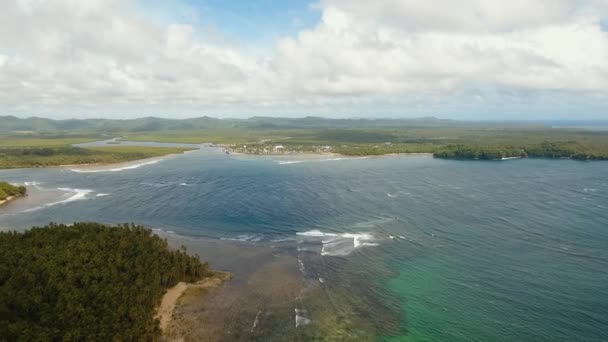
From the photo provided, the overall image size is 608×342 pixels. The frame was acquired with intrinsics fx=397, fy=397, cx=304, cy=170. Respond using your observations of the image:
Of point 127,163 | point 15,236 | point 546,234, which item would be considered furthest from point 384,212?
point 127,163

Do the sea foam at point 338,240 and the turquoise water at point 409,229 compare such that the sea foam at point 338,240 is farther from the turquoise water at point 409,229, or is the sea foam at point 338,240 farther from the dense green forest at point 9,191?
the dense green forest at point 9,191

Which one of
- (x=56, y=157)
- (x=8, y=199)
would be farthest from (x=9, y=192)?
(x=56, y=157)

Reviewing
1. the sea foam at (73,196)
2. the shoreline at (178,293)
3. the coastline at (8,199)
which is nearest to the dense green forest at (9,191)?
the coastline at (8,199)

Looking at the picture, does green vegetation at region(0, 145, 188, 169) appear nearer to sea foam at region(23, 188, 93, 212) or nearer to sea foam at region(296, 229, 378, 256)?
sea foam at region(23, 188, 93, 212)

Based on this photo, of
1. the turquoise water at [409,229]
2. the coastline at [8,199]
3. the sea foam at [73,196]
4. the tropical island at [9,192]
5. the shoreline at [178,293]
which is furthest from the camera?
the tropical island at [9,192]

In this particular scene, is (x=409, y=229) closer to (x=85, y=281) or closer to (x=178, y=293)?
(x=178, y=293)

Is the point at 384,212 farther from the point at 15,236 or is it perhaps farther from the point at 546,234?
the point at 15,236

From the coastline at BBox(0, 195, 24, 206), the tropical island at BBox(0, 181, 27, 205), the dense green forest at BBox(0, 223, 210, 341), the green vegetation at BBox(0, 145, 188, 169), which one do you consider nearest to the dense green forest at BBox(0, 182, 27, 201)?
the tropical island at BBox(0, 181, 27, 205)
